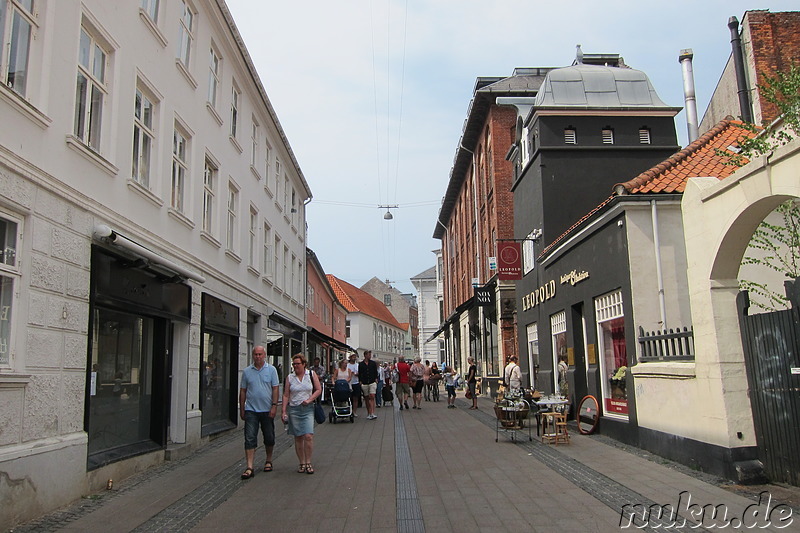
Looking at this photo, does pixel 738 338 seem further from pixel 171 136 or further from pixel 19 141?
pixel 171 136

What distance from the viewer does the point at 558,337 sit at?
53.9ft

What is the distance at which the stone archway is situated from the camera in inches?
304

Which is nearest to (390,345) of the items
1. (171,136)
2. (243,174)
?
(243,174)

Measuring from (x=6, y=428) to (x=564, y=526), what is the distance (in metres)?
5.31

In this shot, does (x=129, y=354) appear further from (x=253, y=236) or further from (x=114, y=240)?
(x=253, y=236)

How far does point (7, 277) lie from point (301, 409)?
418cm

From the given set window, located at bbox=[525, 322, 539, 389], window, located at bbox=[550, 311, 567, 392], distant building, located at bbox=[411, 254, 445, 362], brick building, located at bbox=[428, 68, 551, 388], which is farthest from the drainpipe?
distant building, located at bbox=[411, 254, 445, 362]

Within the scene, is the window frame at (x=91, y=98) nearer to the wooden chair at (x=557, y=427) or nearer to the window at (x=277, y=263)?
the wooden chair at (x=557, y=427)

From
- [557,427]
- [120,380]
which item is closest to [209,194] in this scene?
[120,380]

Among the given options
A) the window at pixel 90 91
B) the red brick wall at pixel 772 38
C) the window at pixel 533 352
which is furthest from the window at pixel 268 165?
the red brick wall at pixel 772 38

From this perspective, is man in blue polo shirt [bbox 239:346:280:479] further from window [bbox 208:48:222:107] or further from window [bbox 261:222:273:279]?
window [bbox 261:222:273:279]

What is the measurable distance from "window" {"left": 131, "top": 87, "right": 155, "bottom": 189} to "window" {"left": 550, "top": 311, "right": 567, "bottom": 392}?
31.8 feet

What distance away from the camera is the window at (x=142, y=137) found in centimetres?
1000

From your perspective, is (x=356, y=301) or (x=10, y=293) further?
(x=356, y=301)
